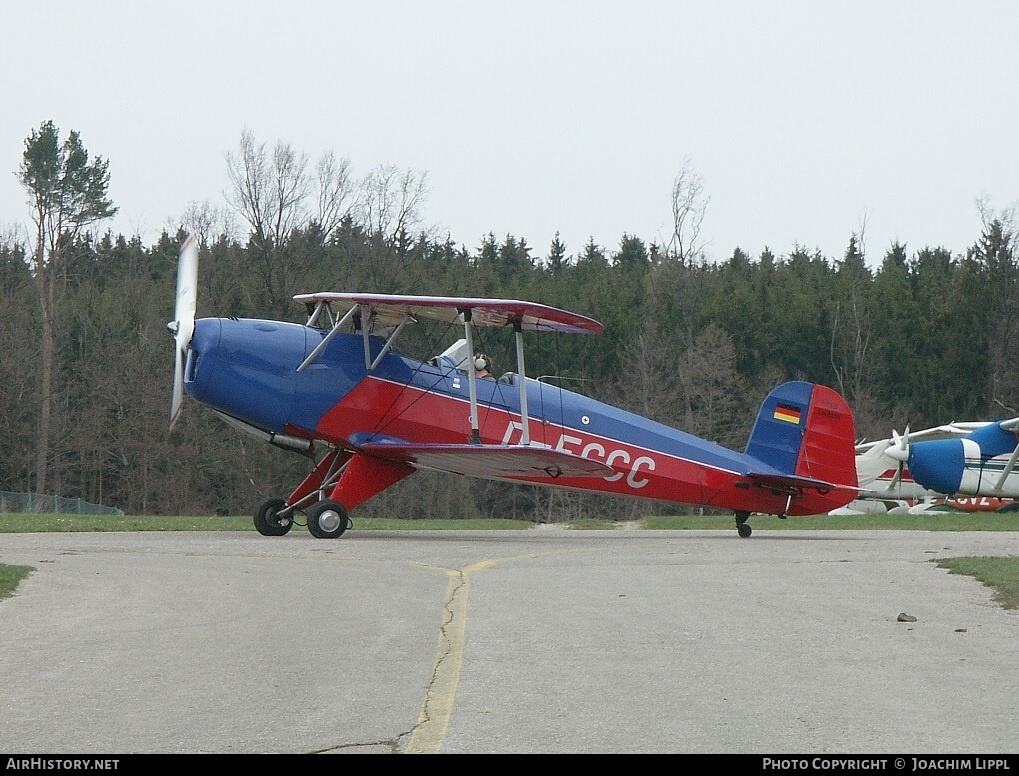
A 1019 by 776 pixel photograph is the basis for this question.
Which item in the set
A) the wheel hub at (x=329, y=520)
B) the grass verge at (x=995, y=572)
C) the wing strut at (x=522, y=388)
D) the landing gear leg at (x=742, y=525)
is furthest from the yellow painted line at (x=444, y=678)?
the landing gear leg at (x=742, y=525)

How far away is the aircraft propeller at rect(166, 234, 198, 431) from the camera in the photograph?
669 inches

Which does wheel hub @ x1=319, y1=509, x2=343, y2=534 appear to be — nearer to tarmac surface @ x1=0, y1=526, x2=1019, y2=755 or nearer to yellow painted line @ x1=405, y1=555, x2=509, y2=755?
tarmac surface @ x1=0, y1=526, x2=1019, y2=755

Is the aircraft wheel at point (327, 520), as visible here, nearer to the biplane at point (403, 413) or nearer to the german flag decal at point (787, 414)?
the biplane at point (403, 413)

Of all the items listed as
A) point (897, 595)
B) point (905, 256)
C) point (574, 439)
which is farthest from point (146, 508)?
point (905, 256)

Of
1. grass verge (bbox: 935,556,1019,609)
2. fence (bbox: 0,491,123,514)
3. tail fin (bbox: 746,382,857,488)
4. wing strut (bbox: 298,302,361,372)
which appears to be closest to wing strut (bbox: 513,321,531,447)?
wing strut (bbox: 298,302,361,372)

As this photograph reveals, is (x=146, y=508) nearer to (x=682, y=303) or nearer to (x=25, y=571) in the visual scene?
(x=682, y=303)

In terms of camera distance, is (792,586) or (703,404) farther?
(703,404)

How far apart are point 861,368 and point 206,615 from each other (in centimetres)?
5527

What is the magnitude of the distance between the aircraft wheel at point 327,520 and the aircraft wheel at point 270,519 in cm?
114

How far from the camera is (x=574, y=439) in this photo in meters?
19.1

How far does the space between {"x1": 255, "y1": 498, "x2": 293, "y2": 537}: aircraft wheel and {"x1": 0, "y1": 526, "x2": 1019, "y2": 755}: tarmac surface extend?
15.3ft

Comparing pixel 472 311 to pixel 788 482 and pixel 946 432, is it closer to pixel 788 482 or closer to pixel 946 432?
pixel 788 482

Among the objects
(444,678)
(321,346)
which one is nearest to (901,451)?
(321,346)

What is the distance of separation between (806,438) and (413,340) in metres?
25.0
